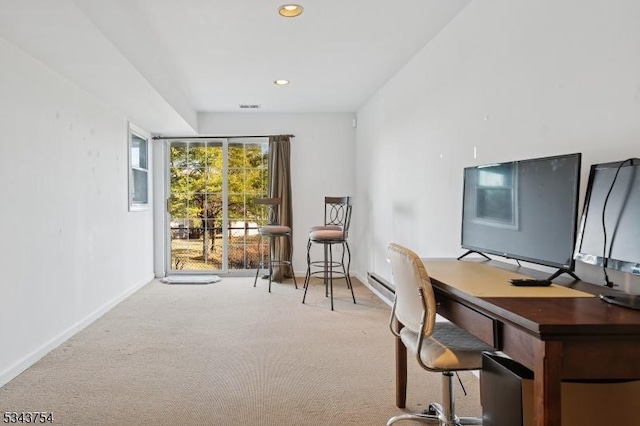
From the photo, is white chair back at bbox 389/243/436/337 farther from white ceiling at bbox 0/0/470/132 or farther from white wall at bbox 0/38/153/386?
white wall at bbox 0/38/153/386

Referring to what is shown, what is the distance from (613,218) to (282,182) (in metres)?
4.92

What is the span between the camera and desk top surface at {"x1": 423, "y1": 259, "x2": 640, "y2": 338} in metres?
1.10

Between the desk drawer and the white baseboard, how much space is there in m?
2.55

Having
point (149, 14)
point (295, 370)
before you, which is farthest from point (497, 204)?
point (149, 14)

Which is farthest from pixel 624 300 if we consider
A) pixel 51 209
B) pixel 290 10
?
pixel 51 209

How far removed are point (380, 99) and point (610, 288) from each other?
3.71 m

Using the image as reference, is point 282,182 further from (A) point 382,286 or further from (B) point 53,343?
(B) point 53,343

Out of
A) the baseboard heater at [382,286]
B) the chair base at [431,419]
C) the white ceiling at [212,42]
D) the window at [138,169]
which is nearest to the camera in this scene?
the chair base at [431,419]

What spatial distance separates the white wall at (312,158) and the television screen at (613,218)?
482 cm

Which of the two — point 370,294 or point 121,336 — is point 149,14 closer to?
point 121,336

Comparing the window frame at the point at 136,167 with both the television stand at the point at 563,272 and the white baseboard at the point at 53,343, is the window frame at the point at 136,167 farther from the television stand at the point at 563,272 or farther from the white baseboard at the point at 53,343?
the television stand at the point at 563,272

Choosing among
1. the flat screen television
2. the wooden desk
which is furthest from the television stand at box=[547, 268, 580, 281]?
the wooden desk

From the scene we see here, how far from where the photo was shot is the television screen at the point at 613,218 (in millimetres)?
1344

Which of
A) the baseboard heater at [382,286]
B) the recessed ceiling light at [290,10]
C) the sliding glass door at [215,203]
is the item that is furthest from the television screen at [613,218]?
the sliding glass door at [215,203]
